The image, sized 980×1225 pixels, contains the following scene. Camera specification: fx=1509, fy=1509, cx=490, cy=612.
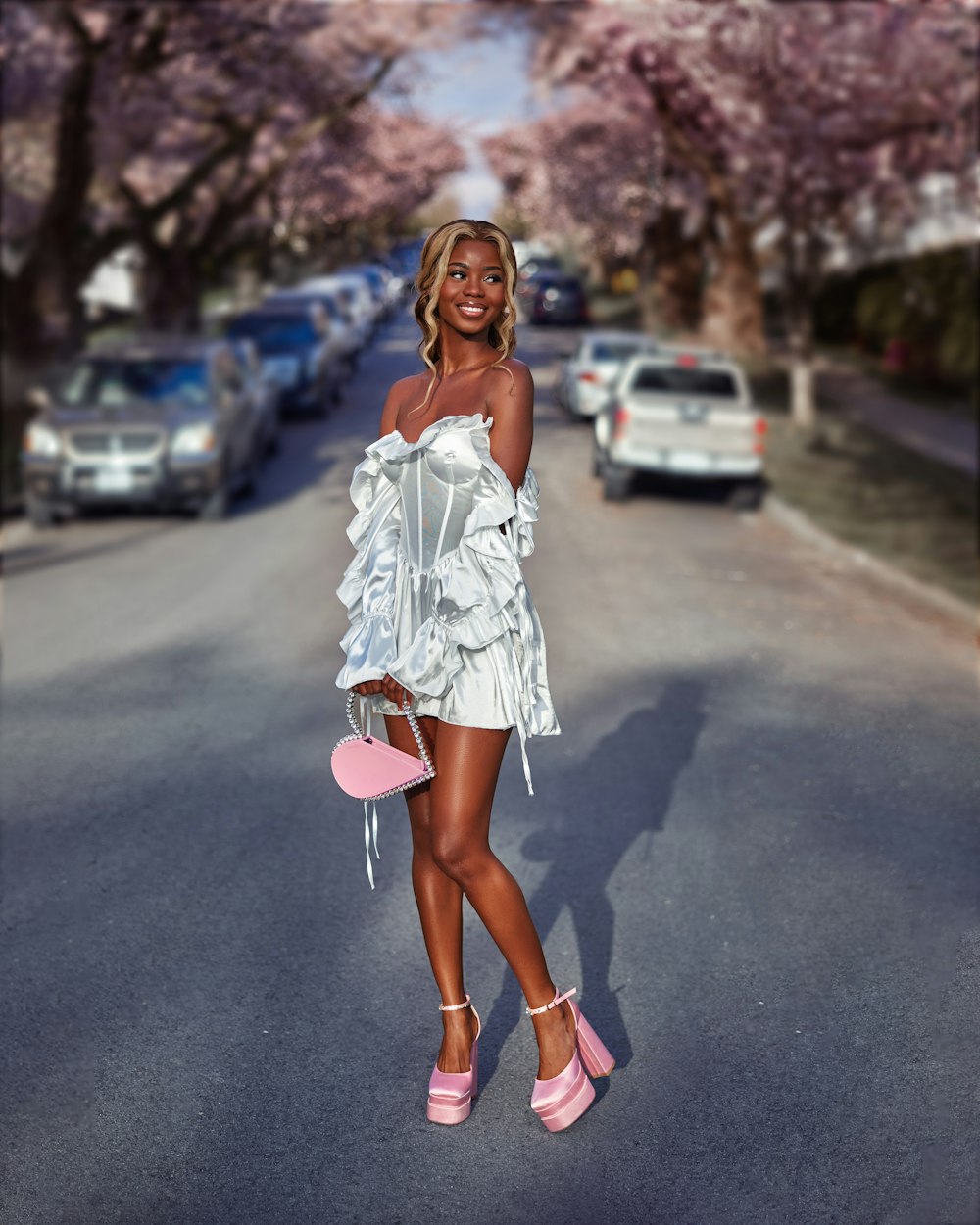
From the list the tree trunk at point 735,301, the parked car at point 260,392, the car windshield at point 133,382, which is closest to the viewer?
the car windshield at point 133,382

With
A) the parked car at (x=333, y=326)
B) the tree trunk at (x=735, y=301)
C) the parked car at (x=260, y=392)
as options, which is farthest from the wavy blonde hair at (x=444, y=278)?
the tree trunk at (x=735, y=301)

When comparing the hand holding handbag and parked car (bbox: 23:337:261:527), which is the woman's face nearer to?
the hand holding handbag

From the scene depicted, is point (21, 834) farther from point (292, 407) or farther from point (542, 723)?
point (292, 407)

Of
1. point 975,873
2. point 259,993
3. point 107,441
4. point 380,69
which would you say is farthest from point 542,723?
point 380,69

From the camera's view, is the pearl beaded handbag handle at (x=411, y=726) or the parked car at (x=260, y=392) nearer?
the pearl beaded handbag handle at (x=411, y=726)

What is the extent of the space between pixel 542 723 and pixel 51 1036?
167 centimetres

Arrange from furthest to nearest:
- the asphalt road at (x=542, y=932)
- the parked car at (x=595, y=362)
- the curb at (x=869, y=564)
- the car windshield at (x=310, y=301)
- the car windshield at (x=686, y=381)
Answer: the car windshield at (x=310, y=301), the parked car at (x=595, y=362), the car windshield at (x=686, y=381), the curb at (x=869, y=564), the asphalt road at (x=542, y=932)

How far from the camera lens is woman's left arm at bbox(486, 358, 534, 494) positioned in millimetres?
3633

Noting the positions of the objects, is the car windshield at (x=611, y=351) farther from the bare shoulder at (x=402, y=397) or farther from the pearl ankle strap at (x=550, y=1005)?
the pearl ankle strap at (x=550, y=1005)

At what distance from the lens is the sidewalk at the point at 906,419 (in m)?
20.2

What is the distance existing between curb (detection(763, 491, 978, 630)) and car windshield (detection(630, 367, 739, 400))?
1301 millimetres

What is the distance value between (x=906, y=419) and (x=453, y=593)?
21.5m

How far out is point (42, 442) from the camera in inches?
563

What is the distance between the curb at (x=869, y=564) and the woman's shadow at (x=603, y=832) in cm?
341
